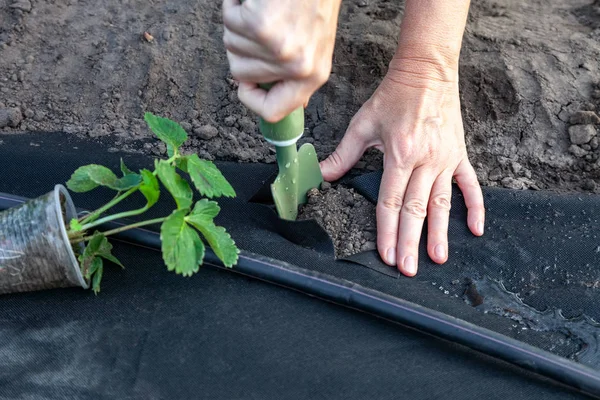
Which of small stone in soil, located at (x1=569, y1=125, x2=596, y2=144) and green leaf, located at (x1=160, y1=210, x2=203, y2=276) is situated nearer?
green leaf, located at (x1=160, y1=210, x2=203, y2=276)

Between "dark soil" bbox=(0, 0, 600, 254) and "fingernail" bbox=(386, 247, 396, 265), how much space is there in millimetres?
233

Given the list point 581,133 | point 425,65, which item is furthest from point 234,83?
point 581,133

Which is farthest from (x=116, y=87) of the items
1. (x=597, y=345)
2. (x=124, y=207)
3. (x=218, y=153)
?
(x=597, y=345)

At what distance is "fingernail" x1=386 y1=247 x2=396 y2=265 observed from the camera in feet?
4.75

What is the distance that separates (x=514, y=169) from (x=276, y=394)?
1028mm

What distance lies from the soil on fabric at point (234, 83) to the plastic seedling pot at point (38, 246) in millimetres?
555

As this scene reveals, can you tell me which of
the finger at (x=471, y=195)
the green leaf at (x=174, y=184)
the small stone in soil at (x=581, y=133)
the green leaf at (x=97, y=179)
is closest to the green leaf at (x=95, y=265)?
the green leaf at (x=97, y=179)

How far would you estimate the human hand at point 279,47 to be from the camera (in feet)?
3.21

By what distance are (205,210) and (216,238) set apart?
61 mm

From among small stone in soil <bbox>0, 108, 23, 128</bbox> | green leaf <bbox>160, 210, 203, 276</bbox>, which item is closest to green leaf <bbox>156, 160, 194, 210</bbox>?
green leaf <bbox>160, 210, 203, 276</bbox>

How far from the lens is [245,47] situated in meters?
1.03

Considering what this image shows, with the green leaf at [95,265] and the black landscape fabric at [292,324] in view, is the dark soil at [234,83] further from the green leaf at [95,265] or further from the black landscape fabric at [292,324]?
the green leaf at [95,265]

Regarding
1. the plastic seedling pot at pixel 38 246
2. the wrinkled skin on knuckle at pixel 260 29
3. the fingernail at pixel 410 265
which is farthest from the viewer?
the fingernail at pixel 410 265

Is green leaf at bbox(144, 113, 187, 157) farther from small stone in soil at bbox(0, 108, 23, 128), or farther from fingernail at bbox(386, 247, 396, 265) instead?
small stone in soil at bbox(0, 108, 23, 128)
